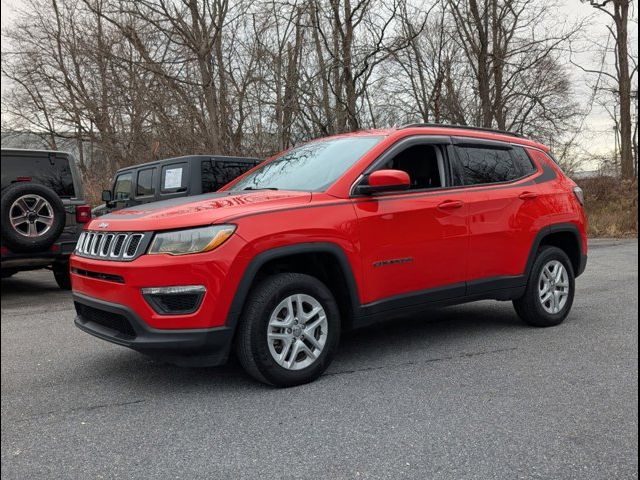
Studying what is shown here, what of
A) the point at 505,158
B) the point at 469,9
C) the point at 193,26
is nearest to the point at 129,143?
the point at 193,26

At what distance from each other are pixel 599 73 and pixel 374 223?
72.3 feet

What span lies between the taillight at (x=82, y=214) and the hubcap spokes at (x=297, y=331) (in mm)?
5062

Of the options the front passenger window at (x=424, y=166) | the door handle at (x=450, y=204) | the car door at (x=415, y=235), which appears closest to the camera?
the car door at (x=415, y=235)

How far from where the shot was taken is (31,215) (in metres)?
5.93

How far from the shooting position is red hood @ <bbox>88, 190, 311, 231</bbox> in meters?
3.56

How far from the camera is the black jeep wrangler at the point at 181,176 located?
28.3 ft

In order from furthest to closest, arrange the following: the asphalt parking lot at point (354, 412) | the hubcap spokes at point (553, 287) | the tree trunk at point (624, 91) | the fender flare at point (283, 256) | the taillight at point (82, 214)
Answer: the tree trunk at point (624, 91) < the taillight at point (82, 214) < the hubcap spokes at point (553, 287) < the fender flare at point (283, 256) < the asphalt parking lot at point (354, 412)

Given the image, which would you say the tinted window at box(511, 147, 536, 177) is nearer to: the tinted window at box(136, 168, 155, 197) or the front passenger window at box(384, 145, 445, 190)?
the front passenger window at box(384, 145, 445, 190)

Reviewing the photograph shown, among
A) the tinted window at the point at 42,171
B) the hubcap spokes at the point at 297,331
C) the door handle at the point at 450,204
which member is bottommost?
the hubcap spokes at the point at 297,331

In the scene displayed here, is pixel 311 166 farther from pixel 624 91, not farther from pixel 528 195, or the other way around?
pixel 624 91

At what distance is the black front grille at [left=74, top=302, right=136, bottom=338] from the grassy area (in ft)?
55.1

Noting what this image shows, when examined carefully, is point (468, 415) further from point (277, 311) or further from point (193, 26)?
point (193, 26)

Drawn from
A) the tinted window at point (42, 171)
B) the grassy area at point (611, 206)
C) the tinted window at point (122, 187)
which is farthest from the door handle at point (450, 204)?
the grassy area at point (611, 206)

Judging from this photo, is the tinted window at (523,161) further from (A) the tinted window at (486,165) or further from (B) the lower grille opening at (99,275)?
(B) the lower grille opening at (99,275)
